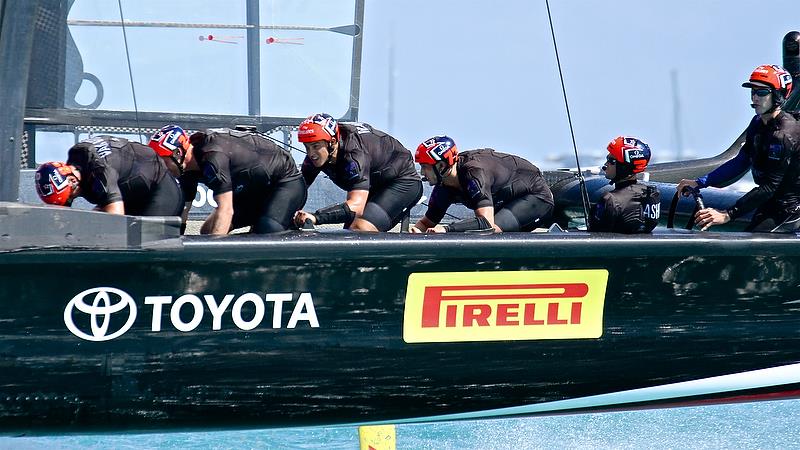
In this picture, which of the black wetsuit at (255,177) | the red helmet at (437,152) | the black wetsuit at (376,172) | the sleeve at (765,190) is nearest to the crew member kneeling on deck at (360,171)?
the black wetsuit at (376,172)

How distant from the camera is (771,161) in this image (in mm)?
5938

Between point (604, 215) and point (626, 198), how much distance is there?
145 mm

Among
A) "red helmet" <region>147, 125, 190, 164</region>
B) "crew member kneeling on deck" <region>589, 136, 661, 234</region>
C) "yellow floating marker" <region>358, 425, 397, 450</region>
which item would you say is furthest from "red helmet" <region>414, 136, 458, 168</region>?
"yellow floating marker" <region>358, 425, 397, 450</region>

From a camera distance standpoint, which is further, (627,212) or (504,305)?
(627,212)

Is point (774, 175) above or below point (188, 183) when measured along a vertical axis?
above

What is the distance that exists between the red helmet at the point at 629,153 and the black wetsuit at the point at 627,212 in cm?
17

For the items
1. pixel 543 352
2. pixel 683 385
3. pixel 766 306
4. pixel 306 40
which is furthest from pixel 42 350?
pixel 306 40

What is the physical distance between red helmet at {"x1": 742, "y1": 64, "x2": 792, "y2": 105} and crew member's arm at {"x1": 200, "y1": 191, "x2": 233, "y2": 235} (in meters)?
2.55

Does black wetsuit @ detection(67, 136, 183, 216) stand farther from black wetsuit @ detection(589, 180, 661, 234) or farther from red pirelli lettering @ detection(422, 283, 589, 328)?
black wetsuit @ detection(589, 180, 661, 234)

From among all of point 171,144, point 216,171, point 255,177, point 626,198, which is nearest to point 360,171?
point 255,177

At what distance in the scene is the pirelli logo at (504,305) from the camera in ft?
16.8

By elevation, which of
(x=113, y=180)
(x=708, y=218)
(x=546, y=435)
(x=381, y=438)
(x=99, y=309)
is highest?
(x=113, y=180)

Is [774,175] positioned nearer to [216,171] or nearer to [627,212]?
[627,212]

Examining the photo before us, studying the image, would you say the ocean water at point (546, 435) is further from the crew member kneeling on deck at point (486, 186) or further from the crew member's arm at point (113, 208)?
the crew member's arm at point (113, 208)
